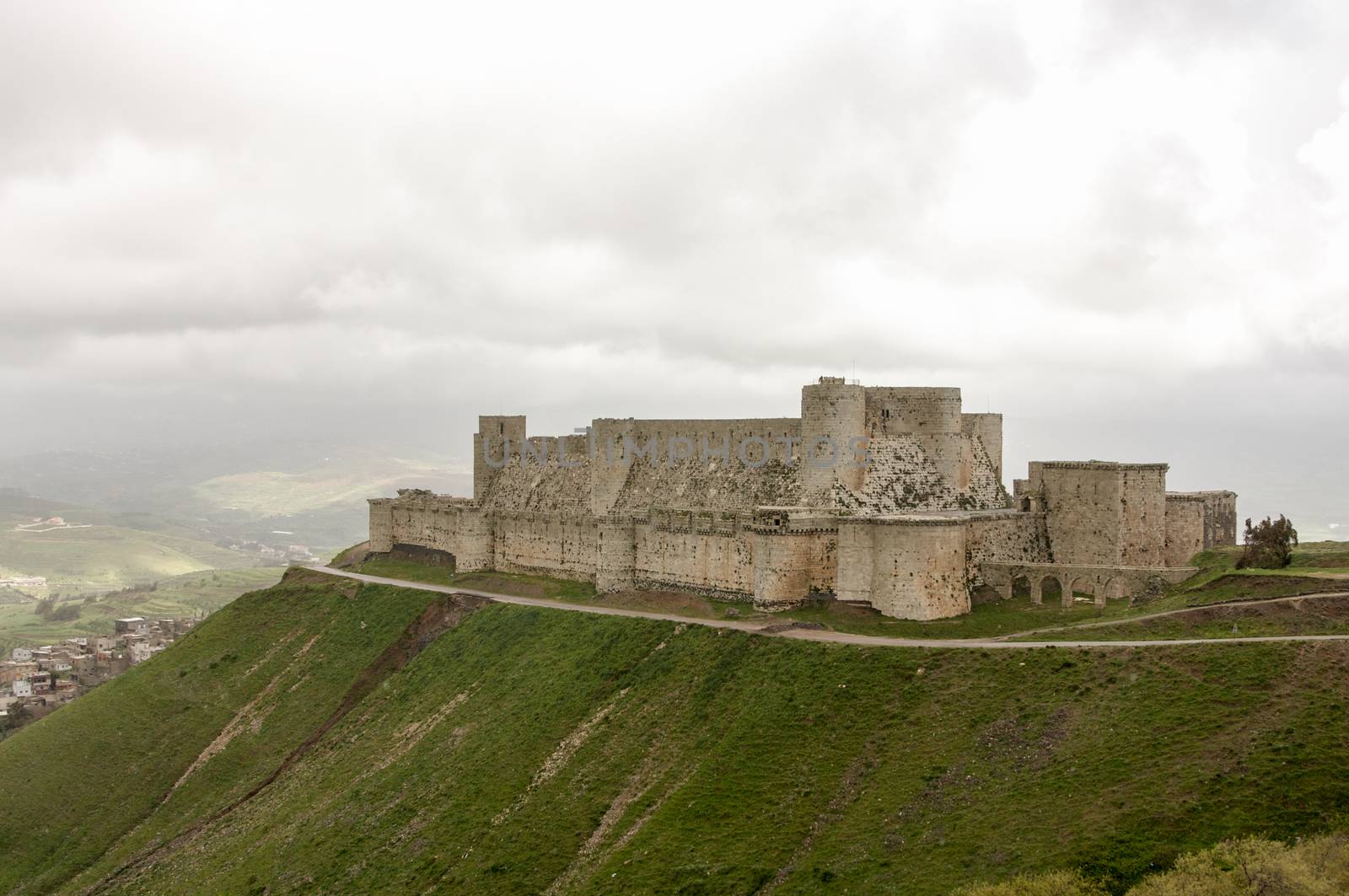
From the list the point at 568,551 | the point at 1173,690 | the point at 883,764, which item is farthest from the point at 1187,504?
the point at 568,551

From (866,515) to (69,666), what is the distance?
429 feet

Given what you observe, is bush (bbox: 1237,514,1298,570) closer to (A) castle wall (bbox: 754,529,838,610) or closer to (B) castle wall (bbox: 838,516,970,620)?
(B) castle wall (bbox: 838,516,970,620)

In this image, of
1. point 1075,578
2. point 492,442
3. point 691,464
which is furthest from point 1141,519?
point 492,442

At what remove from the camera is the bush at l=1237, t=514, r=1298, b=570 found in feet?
167

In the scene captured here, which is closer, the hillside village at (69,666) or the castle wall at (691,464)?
the castle wall at (691,464)

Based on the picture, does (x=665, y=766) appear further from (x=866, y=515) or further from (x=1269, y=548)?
(x=1269, y=548)

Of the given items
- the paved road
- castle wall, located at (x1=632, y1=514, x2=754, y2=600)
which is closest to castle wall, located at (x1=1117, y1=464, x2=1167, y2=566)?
the paved road

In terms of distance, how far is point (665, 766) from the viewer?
1786 inches

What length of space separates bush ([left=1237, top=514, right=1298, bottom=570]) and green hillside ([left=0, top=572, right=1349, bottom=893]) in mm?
12915

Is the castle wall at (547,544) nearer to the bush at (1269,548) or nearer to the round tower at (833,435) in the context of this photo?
the round tower at (833,435)

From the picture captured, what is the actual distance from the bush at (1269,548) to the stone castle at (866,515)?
3.44 metres

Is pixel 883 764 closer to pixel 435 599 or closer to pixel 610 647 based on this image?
pixel 610 647

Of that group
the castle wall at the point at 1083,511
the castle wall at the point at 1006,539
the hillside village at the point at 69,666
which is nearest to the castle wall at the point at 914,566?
the castle wall at the point at 1006,539

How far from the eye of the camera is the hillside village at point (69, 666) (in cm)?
11912
